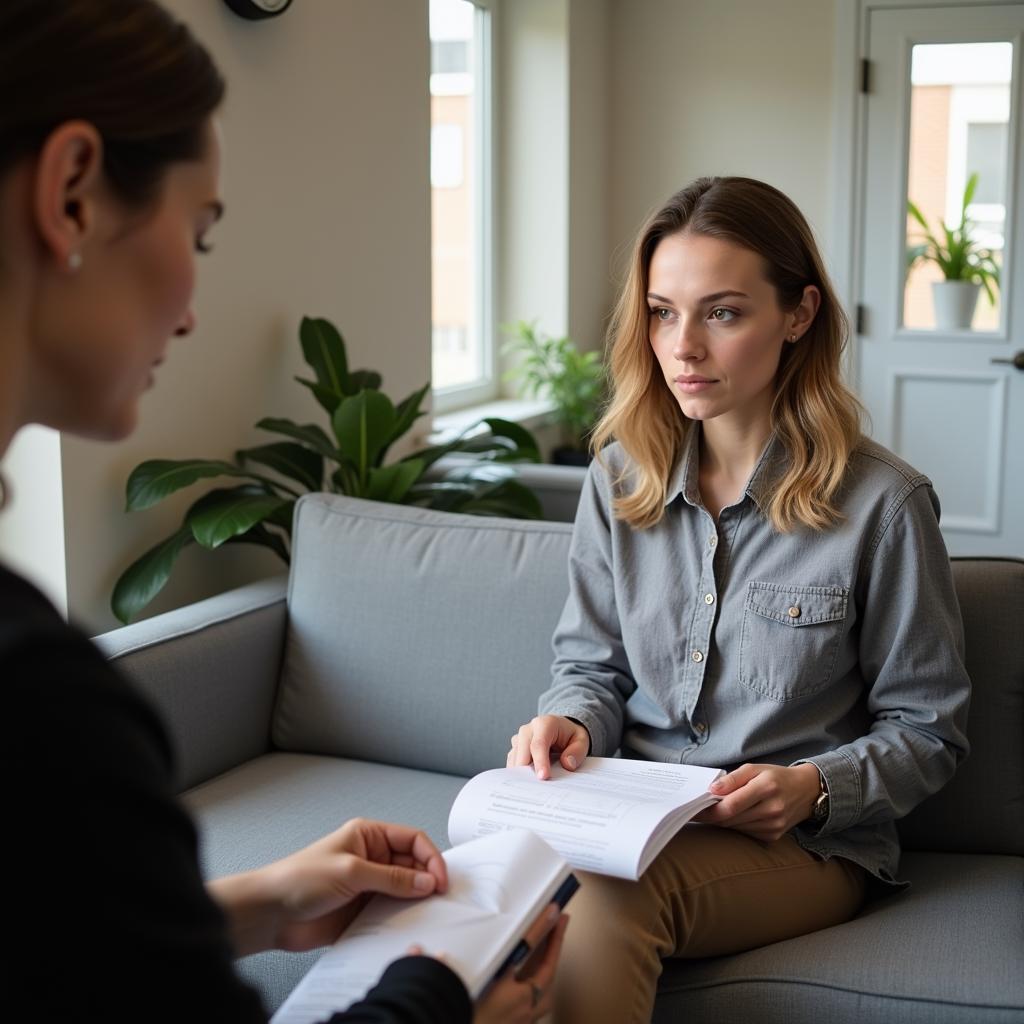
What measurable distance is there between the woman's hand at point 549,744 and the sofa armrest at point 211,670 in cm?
62

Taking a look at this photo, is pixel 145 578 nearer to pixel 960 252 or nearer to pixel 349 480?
pixel 349 480

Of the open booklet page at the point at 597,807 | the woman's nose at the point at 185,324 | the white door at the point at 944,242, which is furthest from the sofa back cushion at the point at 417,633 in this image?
the white door at the point at 944,242

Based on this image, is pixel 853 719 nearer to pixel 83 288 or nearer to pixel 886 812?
pixel 886 812

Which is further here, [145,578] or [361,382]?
[361,382]

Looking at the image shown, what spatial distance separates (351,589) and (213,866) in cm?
61

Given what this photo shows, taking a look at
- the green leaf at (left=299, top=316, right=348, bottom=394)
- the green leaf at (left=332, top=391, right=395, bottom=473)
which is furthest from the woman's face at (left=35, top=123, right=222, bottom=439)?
the green leaf at (left=299, top=316, right=348, bottom=394)

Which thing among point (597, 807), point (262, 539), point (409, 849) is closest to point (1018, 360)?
point (262, 539)

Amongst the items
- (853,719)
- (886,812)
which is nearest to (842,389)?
(853,719)

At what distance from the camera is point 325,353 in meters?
2.84

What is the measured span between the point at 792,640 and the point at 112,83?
3.86 feet

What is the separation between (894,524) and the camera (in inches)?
64.2

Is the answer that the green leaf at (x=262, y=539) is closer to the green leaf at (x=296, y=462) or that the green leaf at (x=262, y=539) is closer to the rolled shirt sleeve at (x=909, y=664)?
the green leaf at (x=296, y=462)

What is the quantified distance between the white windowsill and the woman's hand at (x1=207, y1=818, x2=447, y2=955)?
285cm

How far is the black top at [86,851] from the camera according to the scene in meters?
0.59
